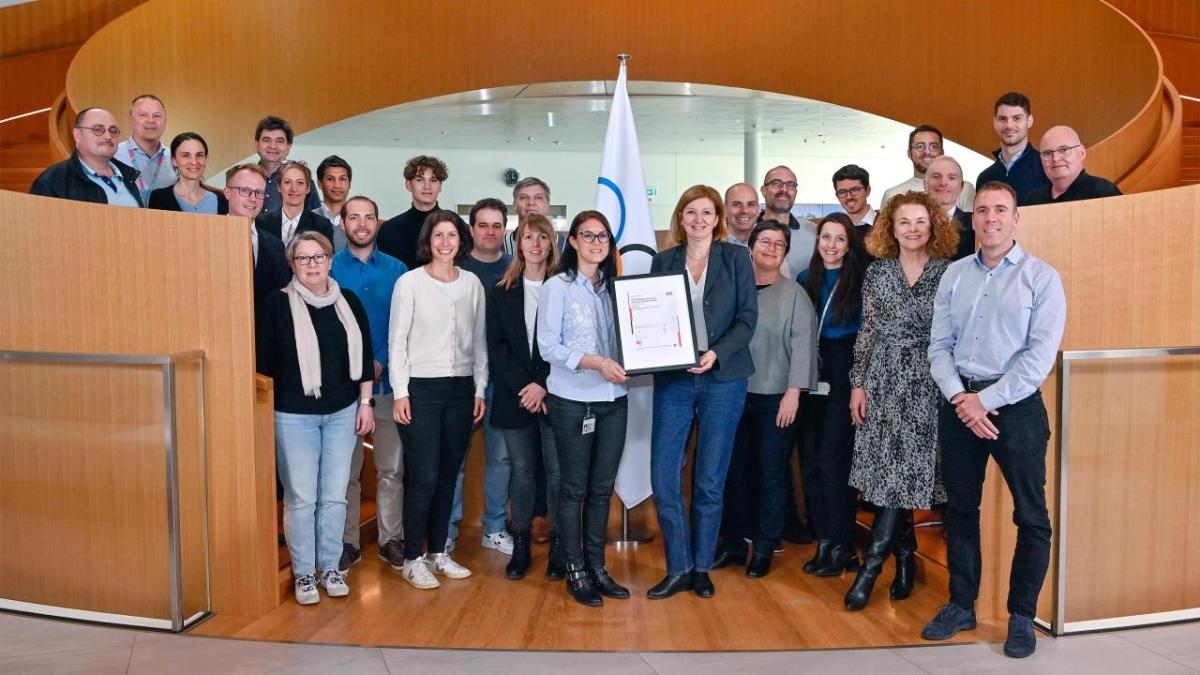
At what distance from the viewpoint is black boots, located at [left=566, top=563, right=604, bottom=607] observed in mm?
3951

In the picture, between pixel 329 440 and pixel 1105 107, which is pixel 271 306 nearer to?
pixel 329 440

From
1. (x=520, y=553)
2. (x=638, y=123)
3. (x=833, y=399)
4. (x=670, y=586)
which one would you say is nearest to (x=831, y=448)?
(x=833, y=399)

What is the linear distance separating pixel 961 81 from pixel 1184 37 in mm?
3153

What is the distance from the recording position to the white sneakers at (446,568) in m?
4.33

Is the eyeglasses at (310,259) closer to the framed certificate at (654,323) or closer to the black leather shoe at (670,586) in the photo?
the framed certificate at (654,323)

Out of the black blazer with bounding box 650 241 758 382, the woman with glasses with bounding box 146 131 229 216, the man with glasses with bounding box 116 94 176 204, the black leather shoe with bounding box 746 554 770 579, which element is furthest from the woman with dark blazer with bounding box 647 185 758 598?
the man with glasses with bounding box 116 94 176 204

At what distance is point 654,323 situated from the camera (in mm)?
3840

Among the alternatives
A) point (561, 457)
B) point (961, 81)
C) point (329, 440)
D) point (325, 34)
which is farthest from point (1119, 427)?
point (325, 34)

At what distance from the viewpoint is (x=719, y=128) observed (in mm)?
14211

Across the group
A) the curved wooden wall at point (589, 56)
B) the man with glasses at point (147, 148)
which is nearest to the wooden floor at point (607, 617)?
the man with glasses at point (147, 148)

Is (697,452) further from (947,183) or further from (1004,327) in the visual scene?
(947,183)

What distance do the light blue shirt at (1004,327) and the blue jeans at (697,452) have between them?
0.90 metres

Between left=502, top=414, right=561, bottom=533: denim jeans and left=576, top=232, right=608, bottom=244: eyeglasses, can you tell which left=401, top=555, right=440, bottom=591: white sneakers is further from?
left=576, top=232, right=608, bottom=244: eyeglasses

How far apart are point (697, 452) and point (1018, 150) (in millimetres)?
2191
